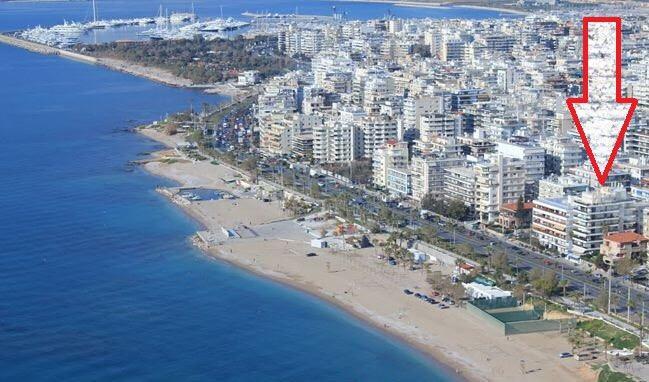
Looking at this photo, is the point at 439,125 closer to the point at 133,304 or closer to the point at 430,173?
the point at 430,173

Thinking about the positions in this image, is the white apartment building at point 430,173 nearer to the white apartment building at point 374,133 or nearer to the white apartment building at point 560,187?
the white apartment building at point 560,187

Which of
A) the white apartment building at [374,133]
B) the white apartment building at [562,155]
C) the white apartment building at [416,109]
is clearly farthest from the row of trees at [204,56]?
the white apartment building at [562,155]

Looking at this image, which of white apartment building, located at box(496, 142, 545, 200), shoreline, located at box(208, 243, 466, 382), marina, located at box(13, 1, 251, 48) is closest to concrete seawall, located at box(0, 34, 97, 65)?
marina, located at box(13, 1, 251, 48)

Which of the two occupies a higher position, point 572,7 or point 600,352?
point 572,7

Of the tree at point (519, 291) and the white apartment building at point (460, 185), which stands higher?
the white apartment building at point (460, 185)

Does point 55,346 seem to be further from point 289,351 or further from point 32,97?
point 32,97

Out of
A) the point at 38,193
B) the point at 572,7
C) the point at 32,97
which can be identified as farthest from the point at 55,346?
the point at 572,7
